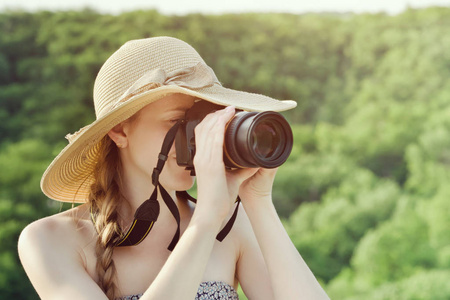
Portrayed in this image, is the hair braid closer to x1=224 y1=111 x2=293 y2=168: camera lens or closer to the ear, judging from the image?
the ear

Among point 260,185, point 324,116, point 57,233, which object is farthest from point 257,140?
point 324,116

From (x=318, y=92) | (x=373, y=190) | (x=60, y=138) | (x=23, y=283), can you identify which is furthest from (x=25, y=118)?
(x=373, y=190)

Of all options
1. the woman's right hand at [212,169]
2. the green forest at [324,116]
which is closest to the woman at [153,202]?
the woman's right hand at [212,169]

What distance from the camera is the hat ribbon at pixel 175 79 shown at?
1.02 metres

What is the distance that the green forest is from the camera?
8.07 m

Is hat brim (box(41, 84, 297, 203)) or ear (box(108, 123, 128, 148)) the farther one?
ear (box(108, 123, 128, 148))

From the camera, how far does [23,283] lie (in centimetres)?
754

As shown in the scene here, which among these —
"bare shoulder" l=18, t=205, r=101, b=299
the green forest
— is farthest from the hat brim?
the green forest

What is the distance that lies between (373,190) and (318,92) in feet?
6.63

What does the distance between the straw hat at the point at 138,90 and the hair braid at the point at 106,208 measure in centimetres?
4

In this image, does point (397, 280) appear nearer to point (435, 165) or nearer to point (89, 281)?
point (435, 165)

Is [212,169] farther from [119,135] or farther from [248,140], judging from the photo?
[119,135]

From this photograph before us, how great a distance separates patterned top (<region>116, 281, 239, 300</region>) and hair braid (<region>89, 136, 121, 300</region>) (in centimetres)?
6

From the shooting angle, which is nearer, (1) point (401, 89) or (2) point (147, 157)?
(2) point (147, 157)
